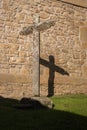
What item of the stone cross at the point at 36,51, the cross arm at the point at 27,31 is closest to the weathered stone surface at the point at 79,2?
the cross arm at the point at 27,31

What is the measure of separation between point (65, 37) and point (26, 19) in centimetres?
167

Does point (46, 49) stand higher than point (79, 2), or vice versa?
point (79, 2)

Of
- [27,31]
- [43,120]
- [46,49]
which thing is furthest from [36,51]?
[43,120]

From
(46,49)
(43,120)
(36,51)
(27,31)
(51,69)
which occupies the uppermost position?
(43,120)

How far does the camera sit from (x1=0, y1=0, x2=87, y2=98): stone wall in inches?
435

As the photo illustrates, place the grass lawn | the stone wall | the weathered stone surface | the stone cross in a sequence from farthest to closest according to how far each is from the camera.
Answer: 1. the weathered stone surface
2. the stone wall
3. the stone cross
4. the grass lawn

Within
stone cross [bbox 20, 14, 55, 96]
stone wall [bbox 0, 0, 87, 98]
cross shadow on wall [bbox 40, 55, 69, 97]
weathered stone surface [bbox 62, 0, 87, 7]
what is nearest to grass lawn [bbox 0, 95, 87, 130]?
stone cross [bbox 20, 14, 55, 96]

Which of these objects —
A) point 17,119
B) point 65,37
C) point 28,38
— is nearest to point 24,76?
point 28,38

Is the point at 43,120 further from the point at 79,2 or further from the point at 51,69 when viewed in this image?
the point at 79,2

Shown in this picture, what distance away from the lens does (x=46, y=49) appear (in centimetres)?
1193

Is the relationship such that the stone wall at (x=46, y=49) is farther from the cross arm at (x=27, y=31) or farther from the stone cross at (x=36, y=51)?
the stone cross at (x=36, y=51)

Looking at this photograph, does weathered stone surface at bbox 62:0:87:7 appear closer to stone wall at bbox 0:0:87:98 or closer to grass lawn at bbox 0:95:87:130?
stone wall at bbox 0:0:87:98

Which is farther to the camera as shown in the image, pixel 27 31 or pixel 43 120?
pixel 27 31

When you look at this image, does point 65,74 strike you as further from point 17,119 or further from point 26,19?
point 17,119
